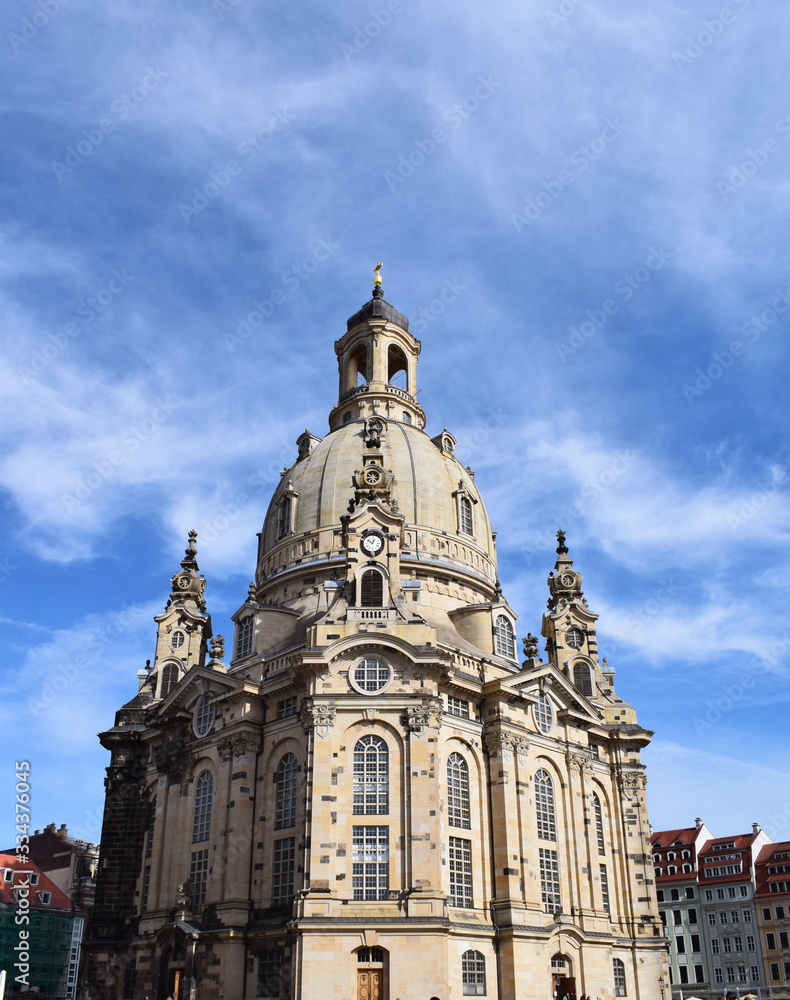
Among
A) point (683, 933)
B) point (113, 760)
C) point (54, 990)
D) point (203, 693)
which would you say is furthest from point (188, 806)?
point (683, 933)

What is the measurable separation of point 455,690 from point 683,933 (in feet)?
175

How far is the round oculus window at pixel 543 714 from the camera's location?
56531 millimetres

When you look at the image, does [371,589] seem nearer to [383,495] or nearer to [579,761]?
[383,495]

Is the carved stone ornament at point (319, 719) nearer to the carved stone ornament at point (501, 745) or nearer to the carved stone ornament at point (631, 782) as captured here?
the carved stone ornament at point (501, 745)

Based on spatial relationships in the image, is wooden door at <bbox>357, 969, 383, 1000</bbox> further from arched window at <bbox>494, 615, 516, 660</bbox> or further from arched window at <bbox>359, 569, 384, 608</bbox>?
arched window at <bbox>494, 615, 516, 660</bbox>

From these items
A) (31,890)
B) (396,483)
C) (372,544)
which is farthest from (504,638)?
(31,890)

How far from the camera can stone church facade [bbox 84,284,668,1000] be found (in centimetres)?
4522

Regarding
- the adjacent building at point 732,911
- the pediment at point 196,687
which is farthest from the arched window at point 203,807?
the adjacent building at point 732,911

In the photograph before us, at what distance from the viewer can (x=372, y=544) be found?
177 feet

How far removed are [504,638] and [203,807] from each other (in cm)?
2210

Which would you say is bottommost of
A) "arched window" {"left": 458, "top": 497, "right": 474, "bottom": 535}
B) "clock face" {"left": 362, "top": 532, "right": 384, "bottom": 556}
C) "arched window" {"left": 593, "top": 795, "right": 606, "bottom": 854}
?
"arched window" {"left": 593, "top": 795, "right": 606, "bottom": 854}

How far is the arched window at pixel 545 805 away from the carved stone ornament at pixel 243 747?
55.1 ft

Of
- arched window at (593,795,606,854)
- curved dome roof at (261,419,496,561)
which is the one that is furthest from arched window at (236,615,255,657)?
arched window at (593,795,606,854)

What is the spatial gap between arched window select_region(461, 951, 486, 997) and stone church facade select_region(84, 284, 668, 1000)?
91 mm
